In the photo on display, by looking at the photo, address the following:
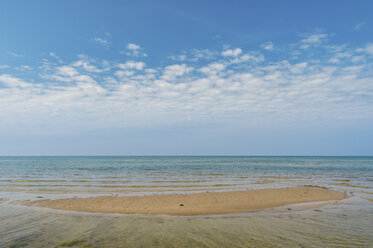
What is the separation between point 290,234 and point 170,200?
29.6ft

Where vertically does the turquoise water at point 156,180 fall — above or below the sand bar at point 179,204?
below

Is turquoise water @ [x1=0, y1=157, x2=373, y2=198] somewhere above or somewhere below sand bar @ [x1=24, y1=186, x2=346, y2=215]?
below

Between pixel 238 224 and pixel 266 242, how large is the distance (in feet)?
7.32

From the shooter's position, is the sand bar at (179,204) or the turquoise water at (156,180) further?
the turquoise water at (156,180)

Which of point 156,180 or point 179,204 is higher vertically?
point 179,204

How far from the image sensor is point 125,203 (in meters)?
14.7

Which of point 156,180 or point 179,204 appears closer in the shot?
point 179,204

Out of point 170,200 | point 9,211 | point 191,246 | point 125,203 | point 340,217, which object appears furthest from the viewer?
point 170,200

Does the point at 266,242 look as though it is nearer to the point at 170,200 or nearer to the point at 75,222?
the point at 75,222

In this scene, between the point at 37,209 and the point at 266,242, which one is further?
the point at 37,209

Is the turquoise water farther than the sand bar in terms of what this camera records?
Yes

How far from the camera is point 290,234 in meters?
8.48

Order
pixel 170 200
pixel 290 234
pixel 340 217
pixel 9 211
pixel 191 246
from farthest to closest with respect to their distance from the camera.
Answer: pixel 170 200, pixel 9 211, pixel 340 217, pixel 290 234, pixel 191 246

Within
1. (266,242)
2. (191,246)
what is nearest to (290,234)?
(266,242)
